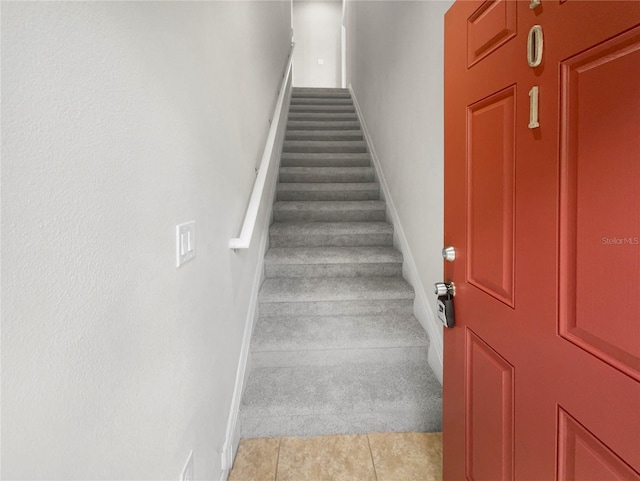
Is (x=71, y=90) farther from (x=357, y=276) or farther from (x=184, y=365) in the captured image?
(x=357, y=276)

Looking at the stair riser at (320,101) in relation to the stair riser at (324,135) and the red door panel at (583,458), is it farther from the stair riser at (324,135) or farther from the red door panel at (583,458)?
the red door panel at (583,458)

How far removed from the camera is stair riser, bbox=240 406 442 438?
1.51 m

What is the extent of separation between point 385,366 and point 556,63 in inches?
61.0

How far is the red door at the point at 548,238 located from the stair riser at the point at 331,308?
96 cm

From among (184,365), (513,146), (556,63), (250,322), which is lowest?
(250,322)

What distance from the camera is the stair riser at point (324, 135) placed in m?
3.63

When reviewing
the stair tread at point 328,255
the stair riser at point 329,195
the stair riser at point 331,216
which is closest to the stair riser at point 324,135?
the stair riser at point 329,195

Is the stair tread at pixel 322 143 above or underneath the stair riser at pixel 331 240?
above

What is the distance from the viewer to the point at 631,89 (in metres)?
0.52

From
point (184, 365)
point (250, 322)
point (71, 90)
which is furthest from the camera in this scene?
point (250, 322)

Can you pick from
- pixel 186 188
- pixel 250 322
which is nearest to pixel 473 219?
pixel 186 188

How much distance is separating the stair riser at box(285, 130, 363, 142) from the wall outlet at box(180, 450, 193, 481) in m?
3.21
